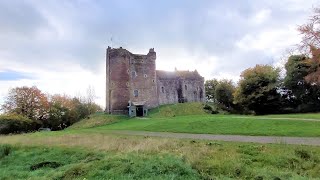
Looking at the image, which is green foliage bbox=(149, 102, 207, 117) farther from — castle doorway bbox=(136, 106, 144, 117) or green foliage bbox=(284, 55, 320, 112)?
green foliage bbox=(284, 55, 320, 112)

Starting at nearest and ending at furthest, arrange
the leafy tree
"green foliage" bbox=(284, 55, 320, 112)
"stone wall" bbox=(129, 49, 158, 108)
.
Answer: the leafy tree, "green foliage" bbox=(284, 55, 320, 112), "stone wall" bbox=(129, 49, 158, 108)

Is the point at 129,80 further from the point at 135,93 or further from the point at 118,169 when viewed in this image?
the point at 118,169

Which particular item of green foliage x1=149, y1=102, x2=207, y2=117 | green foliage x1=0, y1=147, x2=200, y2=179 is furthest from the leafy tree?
green foliage x1=0, y1=147, x2=200, y2=179

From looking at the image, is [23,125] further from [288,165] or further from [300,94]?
[288,165]

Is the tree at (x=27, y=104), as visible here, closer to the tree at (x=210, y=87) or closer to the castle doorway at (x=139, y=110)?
the castle doorway at (x=139, y=110)

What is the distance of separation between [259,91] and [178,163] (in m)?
40.3

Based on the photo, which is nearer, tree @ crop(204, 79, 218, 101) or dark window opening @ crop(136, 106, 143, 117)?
dark window opening @ crop(136, 106, 143, 117)

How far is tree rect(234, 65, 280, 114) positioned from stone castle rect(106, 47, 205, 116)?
1598cm

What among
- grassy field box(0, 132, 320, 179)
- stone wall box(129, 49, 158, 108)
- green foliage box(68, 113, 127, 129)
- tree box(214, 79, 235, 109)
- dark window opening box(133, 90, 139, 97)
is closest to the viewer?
grassy field box(0, 132, 320, 179)

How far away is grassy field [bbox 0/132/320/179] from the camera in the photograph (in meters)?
12.3

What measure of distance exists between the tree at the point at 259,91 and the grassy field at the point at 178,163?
113 ft

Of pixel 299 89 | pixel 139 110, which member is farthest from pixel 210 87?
pixel 299 89

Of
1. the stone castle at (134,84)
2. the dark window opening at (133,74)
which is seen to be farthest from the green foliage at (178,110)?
the dark window opening at (133,74)

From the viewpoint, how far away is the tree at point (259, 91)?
1975 inches
